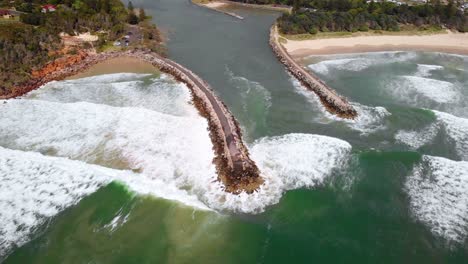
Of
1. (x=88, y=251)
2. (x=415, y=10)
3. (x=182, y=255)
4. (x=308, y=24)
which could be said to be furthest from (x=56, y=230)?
(x=415, y=10)

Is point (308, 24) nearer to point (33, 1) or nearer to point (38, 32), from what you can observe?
point (38, 32)

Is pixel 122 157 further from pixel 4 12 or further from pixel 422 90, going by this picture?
pixel 4 12

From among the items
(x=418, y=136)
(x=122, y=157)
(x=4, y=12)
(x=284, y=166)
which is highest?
(x=4, y=12)

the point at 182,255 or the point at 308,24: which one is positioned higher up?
the point at 308,24

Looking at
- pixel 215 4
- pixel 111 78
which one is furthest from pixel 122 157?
pixel 215 4

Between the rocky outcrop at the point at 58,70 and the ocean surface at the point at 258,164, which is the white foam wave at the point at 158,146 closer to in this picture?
the ocean surface at the point at 258,164

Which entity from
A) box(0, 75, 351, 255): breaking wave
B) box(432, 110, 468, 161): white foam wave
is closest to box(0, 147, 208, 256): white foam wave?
box(0, 75, 351, 255): breaking wave
